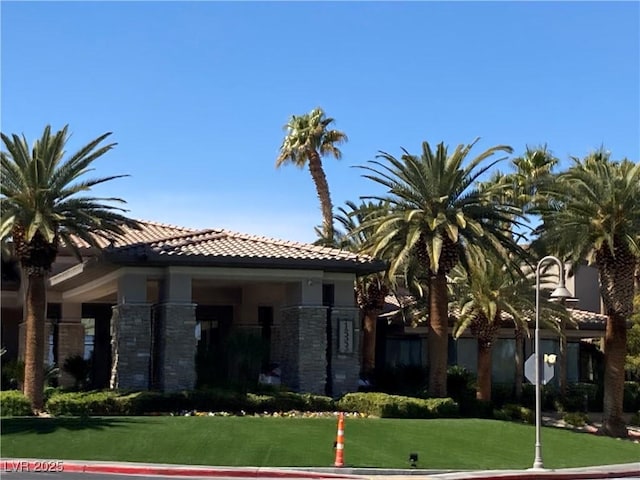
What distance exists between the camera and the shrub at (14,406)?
1104 inches

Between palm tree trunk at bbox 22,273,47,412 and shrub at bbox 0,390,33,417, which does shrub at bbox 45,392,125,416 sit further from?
palm tree trunk at bbox 22,273,47,412

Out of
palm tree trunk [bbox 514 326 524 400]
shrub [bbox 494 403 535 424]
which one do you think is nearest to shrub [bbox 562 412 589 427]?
shrub [bbox 494 403 535 424]

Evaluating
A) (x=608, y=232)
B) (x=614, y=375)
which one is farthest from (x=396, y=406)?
(x=608, y=232)

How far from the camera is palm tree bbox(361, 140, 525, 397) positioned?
32344mm

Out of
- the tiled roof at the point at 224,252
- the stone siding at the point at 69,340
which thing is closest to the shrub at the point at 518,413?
the tiled roof at the point at 224,252

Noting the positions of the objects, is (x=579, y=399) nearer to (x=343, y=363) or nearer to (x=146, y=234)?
(x=343, y=363)

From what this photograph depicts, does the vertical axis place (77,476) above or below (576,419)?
above

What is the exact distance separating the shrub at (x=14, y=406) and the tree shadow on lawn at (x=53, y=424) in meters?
1.96

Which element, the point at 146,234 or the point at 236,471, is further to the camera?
the point at 146,234

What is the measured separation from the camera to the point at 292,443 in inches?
918

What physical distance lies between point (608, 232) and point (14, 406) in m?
19.3

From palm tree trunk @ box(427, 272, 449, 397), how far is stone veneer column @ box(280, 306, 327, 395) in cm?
370

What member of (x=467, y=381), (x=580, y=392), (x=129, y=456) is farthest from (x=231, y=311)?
(x=129, y=456)

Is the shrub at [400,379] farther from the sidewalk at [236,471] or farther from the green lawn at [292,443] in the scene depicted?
the sidewalk at [236,471]
